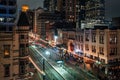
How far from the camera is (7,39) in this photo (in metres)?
34.2

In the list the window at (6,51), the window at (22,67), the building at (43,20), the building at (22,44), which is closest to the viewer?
the window at (6,51)

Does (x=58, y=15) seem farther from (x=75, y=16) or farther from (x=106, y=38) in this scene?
(x=106, y=38)

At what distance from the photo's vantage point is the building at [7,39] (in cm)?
3366

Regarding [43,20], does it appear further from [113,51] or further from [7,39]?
[7,39]

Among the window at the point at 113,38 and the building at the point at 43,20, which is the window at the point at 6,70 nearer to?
the window at the point at 113,38

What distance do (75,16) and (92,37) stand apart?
123 m

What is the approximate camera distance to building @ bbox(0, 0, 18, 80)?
110ft

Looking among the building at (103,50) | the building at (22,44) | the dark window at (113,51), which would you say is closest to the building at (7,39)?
the building at (22,44)

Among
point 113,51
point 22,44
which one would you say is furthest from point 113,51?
point 22,44

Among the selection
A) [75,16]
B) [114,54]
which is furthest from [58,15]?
[114,54]

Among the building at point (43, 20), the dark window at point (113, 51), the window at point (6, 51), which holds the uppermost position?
the building at point (43, 20)

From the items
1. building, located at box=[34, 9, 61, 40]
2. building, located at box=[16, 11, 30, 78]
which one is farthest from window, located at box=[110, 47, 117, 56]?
building, located at box=[34, 9, 61, 40]

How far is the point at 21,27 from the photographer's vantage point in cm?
3819

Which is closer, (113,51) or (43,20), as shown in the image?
(113,51)
